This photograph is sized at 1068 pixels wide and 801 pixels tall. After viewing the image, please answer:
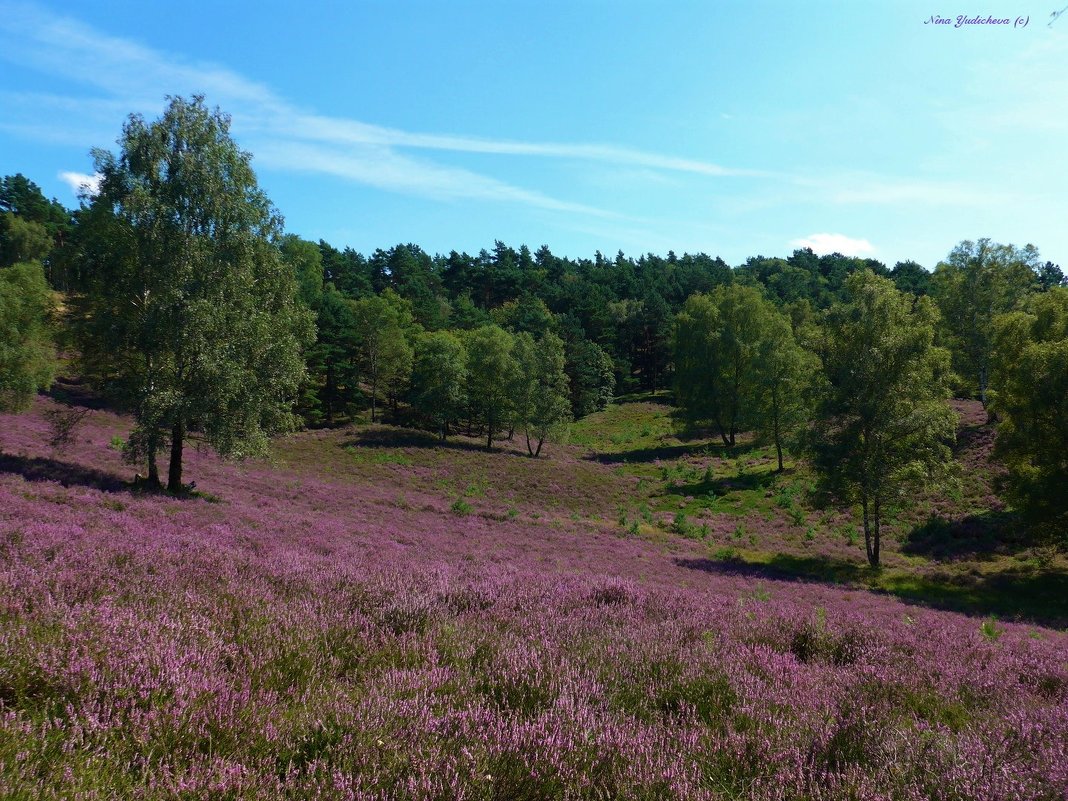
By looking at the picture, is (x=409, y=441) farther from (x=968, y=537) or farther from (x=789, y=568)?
(x=968, y=537)

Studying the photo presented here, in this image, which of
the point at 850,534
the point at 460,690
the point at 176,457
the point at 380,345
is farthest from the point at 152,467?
the point at 380,345

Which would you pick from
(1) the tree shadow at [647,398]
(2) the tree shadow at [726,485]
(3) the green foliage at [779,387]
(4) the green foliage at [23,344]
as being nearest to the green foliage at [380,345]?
(4) the green foliage at [23,344]

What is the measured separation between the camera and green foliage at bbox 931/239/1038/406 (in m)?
46.8

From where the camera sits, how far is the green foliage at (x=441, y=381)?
197ft

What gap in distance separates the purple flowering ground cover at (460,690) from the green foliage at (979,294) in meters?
49.6

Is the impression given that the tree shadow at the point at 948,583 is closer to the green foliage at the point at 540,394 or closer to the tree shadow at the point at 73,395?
the green foliage at the point at 540,394

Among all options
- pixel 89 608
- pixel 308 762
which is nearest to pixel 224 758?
pixel 308 762

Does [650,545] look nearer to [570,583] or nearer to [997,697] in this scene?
[570,583]

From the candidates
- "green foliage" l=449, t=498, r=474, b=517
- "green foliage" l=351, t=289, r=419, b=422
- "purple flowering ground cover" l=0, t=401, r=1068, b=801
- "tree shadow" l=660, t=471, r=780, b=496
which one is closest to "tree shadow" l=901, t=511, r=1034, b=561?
"tree shadow" l=660, t=471, r=780, b=496

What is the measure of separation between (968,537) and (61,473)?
127 feet

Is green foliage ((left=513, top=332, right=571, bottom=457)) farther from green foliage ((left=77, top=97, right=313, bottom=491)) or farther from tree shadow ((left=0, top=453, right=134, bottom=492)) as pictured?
tree shadow ((left=0, top=453, right=134, bottom=492))

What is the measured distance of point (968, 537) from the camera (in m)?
27.5

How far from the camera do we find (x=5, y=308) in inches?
1465

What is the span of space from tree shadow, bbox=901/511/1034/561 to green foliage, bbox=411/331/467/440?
4260cm
